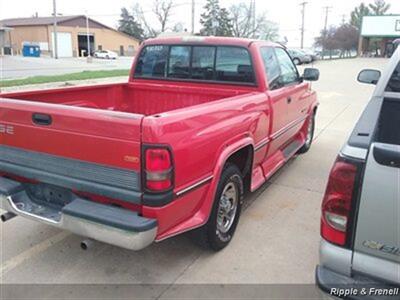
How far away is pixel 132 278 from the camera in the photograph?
10.5 feet

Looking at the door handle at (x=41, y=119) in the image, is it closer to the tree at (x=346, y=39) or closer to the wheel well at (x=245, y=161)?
the wheel well at (x=245, y=161)

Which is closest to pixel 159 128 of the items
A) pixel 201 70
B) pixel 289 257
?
pixel 289 257

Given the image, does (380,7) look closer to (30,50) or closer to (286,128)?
(30,50)

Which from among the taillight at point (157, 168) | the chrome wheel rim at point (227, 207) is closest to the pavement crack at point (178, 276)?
the chrome wheel rim at point (227, 207)

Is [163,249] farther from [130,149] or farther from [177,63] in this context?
[177,63]

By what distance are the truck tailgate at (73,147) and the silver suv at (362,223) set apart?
4.09 ft

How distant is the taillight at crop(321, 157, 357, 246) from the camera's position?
6.49ft

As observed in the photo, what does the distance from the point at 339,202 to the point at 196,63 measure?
10.3 ft

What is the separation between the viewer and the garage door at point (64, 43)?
65625mm

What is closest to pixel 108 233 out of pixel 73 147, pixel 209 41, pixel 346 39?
pixel 73 147

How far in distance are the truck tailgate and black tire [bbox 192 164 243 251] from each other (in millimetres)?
938

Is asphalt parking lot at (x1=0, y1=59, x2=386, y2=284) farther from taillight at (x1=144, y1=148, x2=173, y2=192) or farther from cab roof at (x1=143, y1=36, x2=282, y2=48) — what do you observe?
cab roof at (x1=143, y1=36, x2=282, y2=48)

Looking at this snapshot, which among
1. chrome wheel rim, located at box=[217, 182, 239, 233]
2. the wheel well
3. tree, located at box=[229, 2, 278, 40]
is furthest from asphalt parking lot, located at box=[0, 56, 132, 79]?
tree, located at box=[229, 2, 278, 40]

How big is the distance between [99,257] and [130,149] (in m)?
1.42
